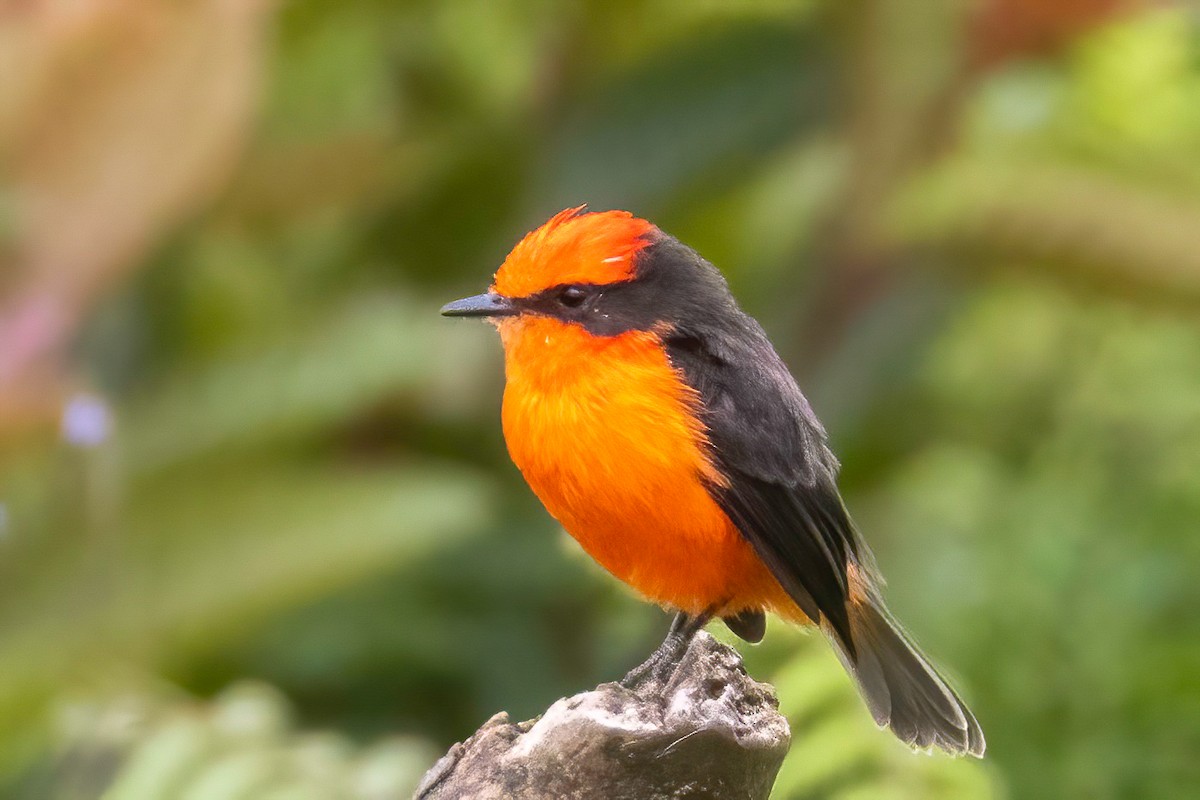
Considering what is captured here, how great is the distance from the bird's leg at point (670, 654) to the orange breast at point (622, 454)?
0.07 meters

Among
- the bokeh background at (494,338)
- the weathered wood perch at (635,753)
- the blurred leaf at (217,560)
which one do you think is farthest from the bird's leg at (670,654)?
the blurred leaf at (217,560)

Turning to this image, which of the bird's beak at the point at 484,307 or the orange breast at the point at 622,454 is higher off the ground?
the bird's beak at the point at 484,307

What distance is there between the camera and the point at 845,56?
167 inches

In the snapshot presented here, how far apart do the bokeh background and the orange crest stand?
120cm

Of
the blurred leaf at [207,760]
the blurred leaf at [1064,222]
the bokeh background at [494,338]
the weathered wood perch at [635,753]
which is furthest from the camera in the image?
the bokeh background at [494,338]

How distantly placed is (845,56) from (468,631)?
1.78 meters

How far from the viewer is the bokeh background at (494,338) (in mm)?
3576

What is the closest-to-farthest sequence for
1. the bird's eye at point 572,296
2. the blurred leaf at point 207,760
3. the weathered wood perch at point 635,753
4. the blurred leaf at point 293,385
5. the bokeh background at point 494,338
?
the weathered wood perch at point 635,753 < the bird's eye at point 572,296 < the blurred leaf at point 207,760 < the bokeh background at point 494,338 < the blurred leaf at point 293,385

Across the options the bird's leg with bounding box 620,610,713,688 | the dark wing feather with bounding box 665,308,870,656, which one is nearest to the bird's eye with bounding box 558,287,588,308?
the dark wing feather with bounding box 665,308,870,656

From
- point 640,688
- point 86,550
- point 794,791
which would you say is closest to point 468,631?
point 86,550

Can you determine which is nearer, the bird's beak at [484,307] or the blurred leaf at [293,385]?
the bird's beak at [484,307]

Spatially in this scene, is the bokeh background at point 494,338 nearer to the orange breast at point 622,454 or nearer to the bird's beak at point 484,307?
the orange breast at point 622,454

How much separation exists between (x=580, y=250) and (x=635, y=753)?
0.62 metres

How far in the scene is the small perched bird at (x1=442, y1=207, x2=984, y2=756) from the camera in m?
1.94
